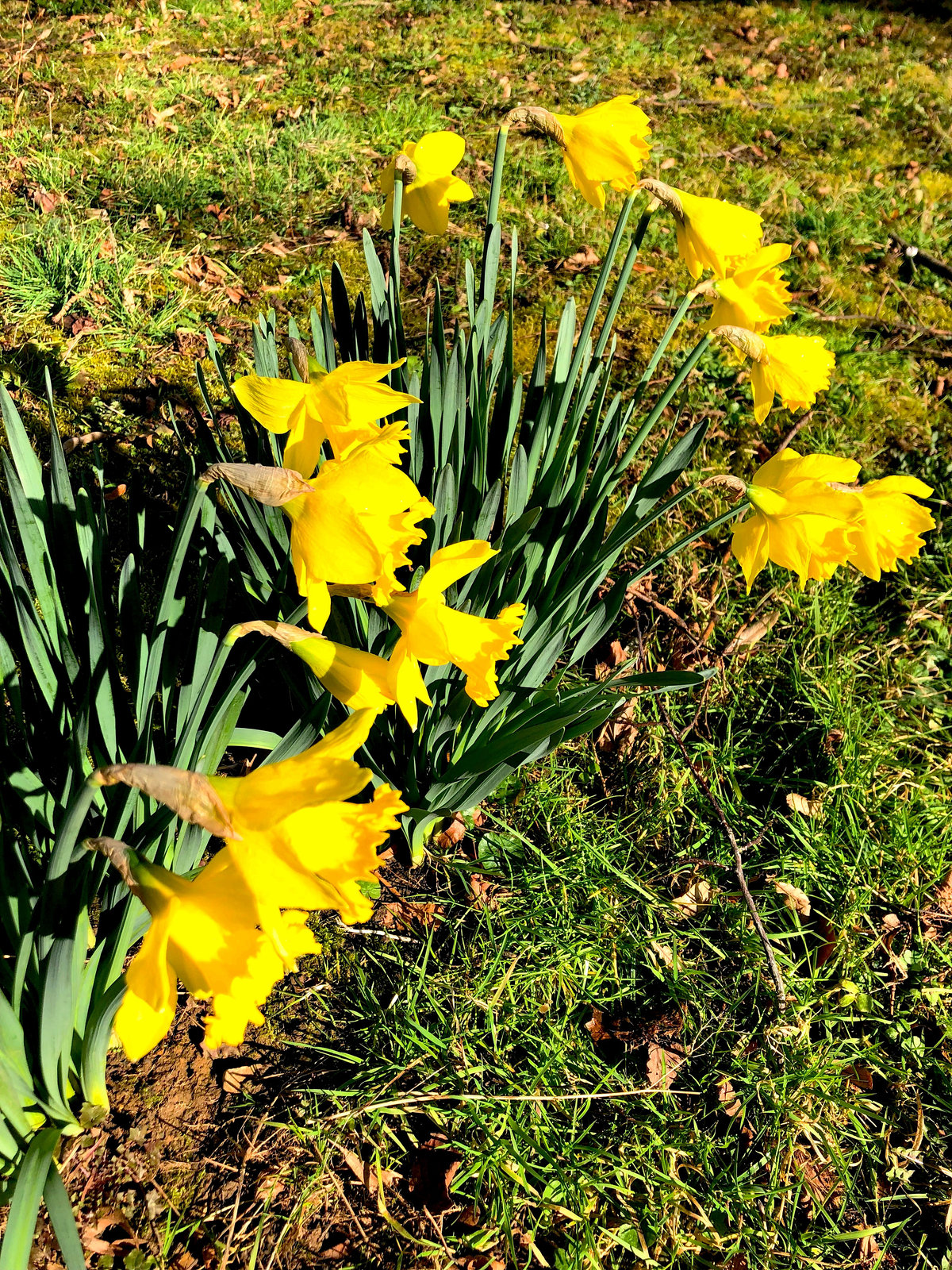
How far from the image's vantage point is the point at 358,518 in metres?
1.27

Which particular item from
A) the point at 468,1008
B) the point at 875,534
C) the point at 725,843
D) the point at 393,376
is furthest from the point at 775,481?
the point at 468,1008

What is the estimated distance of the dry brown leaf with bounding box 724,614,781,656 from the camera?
8.64ft

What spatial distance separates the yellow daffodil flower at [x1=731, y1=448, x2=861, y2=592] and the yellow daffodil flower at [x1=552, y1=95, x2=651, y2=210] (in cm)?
59

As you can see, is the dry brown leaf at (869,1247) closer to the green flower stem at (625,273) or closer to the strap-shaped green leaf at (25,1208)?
the strap-shaped green leaf at (25,1208)

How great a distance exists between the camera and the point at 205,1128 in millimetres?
1712

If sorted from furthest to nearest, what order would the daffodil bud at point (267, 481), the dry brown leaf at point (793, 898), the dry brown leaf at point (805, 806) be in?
the dry brown leaf at point (805, 806)
the dry brown leaf at point (793, 898)
the daffodil bud at point (267, 481)

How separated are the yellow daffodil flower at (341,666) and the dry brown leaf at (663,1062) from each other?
1114 mm

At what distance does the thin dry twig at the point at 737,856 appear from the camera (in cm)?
201

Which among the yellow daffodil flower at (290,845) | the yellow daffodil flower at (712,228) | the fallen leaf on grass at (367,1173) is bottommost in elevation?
the fallen leaf on grass at (367,1173)

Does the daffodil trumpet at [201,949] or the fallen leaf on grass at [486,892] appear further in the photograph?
the fallen leaf on grass at [486,892]

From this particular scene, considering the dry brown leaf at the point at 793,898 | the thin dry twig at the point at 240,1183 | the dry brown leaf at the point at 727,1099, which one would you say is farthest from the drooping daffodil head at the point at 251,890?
the dry brown leaf at the point at 793,898

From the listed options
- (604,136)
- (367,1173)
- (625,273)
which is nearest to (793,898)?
(367,1173)

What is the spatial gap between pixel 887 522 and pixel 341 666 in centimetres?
98

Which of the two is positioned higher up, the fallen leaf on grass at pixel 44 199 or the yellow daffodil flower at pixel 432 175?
the yellow daffodil flower at pixel 432 175
